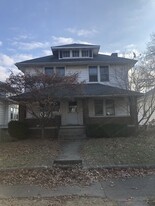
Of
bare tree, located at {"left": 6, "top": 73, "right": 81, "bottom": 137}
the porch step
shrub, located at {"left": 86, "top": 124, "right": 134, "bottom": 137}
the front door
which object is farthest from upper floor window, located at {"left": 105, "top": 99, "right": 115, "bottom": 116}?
bare tree, located at {"left": 6, "top": 73, "right": 81, "bottom": 137}

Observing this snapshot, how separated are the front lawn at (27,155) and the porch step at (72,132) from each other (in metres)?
3.39

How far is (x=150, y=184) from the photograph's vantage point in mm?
8328

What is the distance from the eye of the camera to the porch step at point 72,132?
19.6 metres

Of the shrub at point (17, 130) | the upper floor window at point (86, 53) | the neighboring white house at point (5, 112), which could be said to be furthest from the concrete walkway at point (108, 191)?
the neighboring white house at point (5, 112)

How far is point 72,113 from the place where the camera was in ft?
73.4

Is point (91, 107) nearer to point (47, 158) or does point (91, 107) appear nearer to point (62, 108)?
point (62, 108)

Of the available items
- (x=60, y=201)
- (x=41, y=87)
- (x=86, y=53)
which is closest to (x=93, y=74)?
(x=86, y=53)

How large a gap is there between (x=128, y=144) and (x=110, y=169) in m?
5.13

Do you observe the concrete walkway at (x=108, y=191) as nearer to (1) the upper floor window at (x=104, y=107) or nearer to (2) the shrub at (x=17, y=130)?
(2) the shrub at (x=17, y=130)

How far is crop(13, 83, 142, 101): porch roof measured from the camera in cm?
1727

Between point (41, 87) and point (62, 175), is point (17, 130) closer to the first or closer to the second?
point (41, 87)

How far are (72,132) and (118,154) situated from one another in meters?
7.99

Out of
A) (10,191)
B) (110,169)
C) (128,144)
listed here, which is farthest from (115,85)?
(10,191)

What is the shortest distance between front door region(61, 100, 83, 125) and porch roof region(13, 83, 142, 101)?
1.62 m
